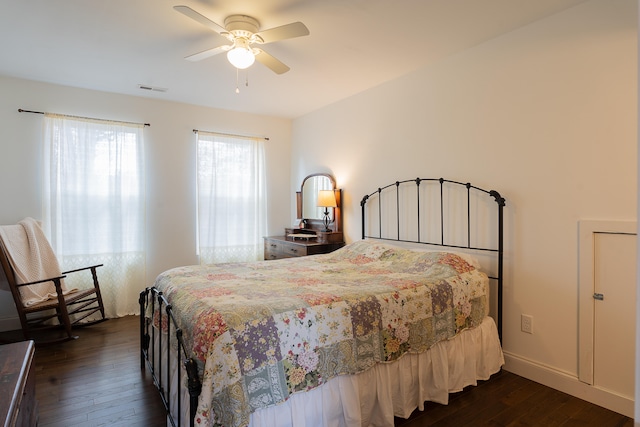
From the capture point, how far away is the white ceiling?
2205 millimetres

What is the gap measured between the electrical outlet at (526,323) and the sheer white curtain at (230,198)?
3346 millimetres

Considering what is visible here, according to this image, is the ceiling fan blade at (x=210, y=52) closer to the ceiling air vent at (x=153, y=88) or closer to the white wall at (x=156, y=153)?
the ceiling air vent at (x=153, y=88)

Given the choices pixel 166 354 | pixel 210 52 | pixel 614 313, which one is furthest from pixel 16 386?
pixel 614 313

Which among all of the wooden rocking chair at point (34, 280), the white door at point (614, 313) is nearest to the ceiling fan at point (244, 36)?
the white door at point (614, 313)

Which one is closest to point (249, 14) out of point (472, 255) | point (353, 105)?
point (353, 105)

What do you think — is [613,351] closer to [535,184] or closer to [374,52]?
[535,184]

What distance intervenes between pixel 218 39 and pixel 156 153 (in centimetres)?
207

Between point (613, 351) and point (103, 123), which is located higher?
point (103, 123)

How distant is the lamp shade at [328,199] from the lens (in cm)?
→ 415

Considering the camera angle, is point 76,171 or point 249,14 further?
point 76,171

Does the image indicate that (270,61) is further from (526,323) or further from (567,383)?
(567,383)

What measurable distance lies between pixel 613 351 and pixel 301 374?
6.35 feet

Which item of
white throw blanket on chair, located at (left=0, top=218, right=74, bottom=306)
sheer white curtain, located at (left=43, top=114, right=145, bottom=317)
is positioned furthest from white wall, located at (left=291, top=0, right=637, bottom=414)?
white throw blanket on chair, located at (left=0, top=218, right=74, bottom=306)

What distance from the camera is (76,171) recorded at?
3.75 meters
